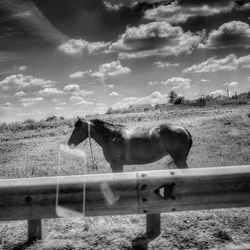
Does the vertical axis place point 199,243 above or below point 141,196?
below

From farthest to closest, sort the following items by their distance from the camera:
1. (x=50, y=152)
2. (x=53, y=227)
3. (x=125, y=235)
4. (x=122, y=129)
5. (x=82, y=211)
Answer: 1. (x=50, y=152)
2. (x=122, y=129)
3. (x=53, y=227)
4. (x=125, y=235)
5. (x=82, y=211)

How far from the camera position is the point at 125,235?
11.8 ft

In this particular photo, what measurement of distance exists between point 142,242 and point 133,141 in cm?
413

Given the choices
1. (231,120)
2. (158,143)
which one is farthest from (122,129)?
(231,120)

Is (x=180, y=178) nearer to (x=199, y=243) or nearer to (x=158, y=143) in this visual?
(x=199, y=243)

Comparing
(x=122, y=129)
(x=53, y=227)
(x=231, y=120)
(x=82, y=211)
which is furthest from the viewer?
(x=231, y=120)

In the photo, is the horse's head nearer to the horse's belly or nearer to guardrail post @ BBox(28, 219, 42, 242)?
the horse's belly

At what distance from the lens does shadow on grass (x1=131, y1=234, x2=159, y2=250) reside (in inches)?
128

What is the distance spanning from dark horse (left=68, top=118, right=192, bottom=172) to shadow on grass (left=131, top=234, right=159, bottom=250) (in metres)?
3.76

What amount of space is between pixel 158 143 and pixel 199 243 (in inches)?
172

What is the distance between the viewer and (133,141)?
24.2 ft

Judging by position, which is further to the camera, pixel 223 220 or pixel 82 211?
pixel 223 220

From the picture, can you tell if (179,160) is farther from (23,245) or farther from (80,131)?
(23,245)

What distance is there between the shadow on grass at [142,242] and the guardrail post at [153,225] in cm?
5
